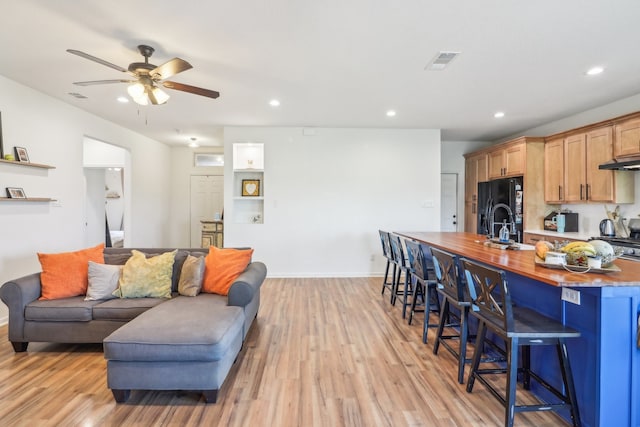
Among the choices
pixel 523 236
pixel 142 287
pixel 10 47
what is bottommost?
pixel 142 287

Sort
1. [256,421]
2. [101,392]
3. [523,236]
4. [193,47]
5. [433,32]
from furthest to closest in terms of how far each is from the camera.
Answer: [523,236], [193,47], [433,32], [101,392], [256,421]

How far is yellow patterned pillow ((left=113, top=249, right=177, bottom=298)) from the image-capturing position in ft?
9.32

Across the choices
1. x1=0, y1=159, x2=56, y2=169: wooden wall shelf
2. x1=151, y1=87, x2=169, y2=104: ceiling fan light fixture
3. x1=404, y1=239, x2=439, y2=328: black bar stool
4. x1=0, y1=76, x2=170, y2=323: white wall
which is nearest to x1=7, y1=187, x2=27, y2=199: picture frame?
x1=0, y1=76, x2=170, y2=323: white wall

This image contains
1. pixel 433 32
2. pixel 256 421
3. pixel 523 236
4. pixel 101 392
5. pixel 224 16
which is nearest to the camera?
pixel 256 421

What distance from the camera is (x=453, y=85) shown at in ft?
11.8

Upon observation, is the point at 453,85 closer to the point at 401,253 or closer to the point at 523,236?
the point at 401,253

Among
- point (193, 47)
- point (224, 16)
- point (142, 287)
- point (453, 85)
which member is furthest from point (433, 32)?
point (142, 287)

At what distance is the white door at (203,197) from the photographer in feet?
24.3

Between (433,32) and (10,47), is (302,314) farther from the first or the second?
(10,47)

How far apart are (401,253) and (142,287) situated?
9.10 feet

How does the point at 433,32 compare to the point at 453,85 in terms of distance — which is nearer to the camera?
the point at 433,32

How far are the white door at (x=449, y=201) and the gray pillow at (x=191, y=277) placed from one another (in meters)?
5.44

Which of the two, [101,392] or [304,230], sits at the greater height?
[304,230]

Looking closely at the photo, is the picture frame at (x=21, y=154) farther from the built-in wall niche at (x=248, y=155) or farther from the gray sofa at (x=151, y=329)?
the built-in wall niche at (x=248, y=155)
